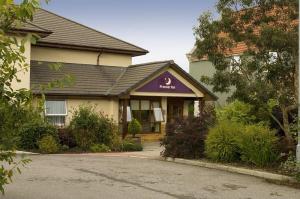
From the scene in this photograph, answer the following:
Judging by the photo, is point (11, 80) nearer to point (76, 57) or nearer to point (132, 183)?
point (132, 183)

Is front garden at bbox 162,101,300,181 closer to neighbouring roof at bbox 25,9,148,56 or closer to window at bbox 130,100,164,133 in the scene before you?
window at bbox 130,100,164,133

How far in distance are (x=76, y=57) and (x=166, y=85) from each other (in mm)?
5302

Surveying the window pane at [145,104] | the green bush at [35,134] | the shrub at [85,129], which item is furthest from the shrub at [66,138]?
the window pane at [145,104]

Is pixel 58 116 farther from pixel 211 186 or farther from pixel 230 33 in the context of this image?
pixel 211 186

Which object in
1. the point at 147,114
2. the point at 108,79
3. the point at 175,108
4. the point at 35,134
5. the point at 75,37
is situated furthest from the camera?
the point at 175,108

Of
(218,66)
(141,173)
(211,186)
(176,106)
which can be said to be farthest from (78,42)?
(211,186)

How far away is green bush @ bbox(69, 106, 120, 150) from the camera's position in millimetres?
22578

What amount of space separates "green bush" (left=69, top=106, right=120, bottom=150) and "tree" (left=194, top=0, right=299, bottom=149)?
791 cm

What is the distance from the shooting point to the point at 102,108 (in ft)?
91.7

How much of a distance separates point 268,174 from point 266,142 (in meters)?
1.41

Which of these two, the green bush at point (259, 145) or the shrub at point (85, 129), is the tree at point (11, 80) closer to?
the green bush at point (259, 145)

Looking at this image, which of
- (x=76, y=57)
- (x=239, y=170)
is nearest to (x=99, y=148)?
(x=76, y=57)

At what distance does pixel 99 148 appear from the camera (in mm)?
22219

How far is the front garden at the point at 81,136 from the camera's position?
21.7m
